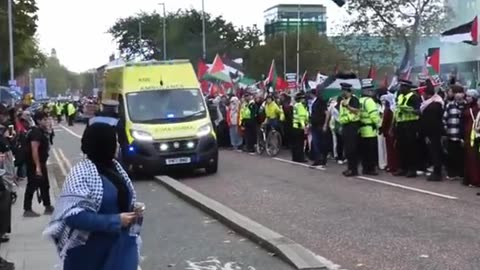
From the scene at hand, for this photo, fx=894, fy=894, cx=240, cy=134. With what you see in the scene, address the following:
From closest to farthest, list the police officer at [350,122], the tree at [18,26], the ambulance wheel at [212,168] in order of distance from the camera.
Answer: the police officer at [350,122] → the ambulance wheel at [212,168] → the tree at [18,26]

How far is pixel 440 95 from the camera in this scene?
1725 centimetres

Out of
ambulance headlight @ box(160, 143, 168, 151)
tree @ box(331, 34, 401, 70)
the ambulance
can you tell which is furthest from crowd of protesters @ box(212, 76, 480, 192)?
tree @ box(331, 34, 401, 70)

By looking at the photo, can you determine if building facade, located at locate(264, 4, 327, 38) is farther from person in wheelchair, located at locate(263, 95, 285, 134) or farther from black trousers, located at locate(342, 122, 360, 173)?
black trousers, located at locate(342, 122, 360, 173)

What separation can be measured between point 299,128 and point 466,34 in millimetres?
5124

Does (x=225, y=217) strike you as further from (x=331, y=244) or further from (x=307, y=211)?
(x=331, y=244)

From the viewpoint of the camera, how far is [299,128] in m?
21.3

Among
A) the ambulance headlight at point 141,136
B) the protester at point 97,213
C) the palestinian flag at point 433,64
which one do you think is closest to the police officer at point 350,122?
the ambulance headlight at point 141,136

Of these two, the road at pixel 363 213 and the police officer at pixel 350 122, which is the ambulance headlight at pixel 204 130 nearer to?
the road at pixel 363 213

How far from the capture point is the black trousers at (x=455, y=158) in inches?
628

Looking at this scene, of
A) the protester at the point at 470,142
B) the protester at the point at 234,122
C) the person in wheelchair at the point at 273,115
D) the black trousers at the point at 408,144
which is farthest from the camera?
the protester at the point at 234,122

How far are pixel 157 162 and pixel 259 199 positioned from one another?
4795mm

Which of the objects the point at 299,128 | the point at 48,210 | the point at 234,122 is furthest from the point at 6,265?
the point at 234,122

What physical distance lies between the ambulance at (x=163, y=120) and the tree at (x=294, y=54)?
57467 mm

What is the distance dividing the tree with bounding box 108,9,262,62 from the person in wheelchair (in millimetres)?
50121
